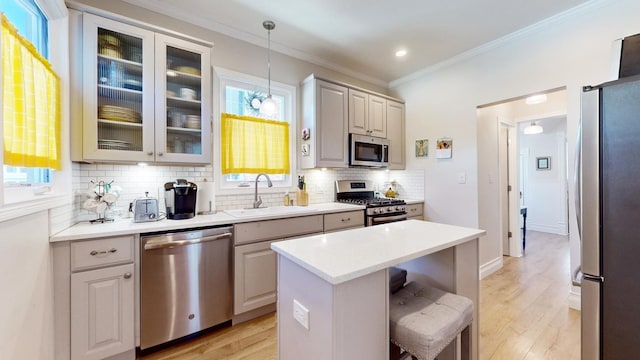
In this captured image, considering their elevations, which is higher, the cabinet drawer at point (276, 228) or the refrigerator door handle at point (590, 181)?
the refrigerator door handle at point (590, 181)

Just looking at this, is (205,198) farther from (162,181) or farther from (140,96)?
(140,96)

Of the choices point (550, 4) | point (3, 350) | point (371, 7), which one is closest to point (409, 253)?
point (3, 350)

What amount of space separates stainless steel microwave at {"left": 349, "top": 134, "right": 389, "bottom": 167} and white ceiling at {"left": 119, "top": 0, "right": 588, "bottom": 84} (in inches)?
42.6

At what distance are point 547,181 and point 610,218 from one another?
596 centimetres

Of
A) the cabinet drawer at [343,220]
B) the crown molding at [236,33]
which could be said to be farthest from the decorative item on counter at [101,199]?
the cabinet drawer at [343,220]

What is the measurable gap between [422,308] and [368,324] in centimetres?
38

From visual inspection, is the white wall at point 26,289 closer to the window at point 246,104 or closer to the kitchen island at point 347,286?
the kitchen island at point 347,286

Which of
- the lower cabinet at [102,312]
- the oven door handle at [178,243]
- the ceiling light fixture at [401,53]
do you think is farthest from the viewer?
the ceiling light fixture at [401,53]

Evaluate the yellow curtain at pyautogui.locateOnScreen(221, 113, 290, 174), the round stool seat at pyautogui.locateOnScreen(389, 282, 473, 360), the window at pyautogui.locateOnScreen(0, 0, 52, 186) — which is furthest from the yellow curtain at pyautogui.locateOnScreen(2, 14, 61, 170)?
the round stool seat at pyautogui.locateOnScreen(389, 282, 473, 360)

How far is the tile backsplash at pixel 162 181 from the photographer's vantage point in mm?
2008

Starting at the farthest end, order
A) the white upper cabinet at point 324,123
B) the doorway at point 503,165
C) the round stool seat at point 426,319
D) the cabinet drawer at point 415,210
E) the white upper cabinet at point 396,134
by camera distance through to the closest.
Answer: the white upper cabinet at point 396,134
the cabinet drawer at point 415,210
the doorway at point 503,165
the white upper cabinet at point 324,123
the round stool seat at point 426,319

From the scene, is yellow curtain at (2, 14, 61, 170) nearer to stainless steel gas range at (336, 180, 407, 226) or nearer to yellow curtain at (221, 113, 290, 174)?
yellow curtain at (221, 113, 290, 174)

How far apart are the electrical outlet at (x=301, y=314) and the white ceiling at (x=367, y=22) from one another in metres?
2.44

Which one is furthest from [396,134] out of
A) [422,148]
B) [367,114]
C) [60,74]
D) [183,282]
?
[60,74]
